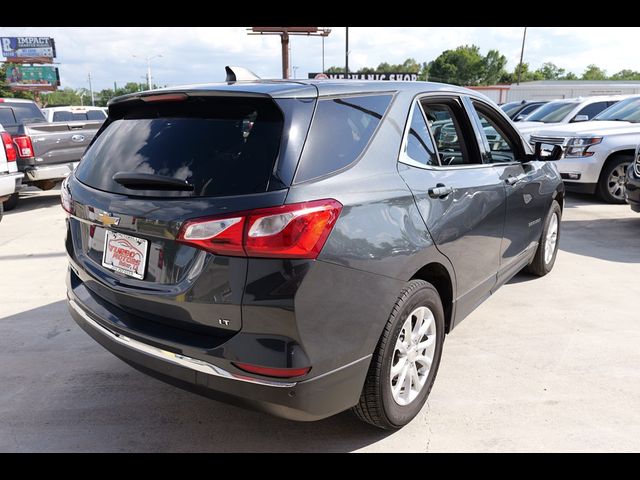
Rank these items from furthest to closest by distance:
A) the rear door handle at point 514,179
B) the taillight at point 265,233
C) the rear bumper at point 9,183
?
the rear bumper at point 9,183
the rear door handle at point 514,179
the taillight at point 265,233

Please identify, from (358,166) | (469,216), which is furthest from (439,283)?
(358,166)

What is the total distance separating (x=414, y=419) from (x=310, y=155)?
5.30ft

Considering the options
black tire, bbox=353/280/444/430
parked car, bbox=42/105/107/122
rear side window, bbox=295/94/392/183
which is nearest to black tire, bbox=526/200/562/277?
black tire, bbox=353/280/444/430

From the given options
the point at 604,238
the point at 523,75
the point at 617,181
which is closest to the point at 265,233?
the point at 604,238

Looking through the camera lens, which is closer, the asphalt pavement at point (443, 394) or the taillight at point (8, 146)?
the asphalt pavement at point (443, 394)

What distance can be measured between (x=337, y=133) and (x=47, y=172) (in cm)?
819

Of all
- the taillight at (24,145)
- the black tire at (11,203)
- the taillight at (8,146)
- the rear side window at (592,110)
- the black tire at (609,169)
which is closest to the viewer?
the taillight at (8,146)

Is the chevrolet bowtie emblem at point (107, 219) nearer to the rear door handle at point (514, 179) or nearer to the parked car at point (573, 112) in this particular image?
the rear door handle at point (514, 179)

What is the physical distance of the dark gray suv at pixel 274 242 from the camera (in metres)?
2.07

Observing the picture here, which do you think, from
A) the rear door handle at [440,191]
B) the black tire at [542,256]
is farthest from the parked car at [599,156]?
the rear door handle at [440,191]

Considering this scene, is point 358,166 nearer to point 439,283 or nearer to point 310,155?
point 310,155

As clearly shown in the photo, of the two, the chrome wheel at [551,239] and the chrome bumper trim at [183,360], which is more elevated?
the chrome bumper trim at [183,360]

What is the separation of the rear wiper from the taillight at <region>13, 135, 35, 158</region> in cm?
751

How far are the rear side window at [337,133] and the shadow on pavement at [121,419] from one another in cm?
144
